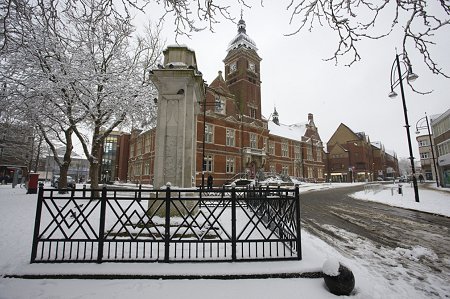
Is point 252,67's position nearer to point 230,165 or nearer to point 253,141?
point 253,141

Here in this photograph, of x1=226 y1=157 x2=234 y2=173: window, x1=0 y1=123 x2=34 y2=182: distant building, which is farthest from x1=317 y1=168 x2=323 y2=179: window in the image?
x1=0 y1=123 x2=34 y2=182: distant building

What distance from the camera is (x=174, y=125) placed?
24.2ft

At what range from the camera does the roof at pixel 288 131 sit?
149 feet

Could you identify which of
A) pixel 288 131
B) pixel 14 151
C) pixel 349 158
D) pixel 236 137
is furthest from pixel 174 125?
pixel 349 158

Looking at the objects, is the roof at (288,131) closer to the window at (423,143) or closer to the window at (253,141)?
the window at (253,141)

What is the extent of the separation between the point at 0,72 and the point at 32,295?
1357cm

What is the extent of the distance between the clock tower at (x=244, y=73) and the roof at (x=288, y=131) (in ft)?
27.8

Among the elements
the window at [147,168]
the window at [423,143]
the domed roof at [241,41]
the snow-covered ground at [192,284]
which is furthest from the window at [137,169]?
the window at [423,143]

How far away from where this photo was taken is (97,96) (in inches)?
531

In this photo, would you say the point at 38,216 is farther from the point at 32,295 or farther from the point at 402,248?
the point at 402,248

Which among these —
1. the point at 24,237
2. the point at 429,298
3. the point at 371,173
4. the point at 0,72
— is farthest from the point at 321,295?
the point at 371,173

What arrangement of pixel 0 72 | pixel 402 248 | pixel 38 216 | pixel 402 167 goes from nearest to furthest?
pixel 38 216 < pixel 402 248 < pixel 0 72 < pixel 402 167

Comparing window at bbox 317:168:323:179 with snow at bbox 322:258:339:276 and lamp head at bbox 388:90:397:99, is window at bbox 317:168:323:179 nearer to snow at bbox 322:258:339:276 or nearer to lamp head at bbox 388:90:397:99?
lamp head at bbox 388:90:397:99

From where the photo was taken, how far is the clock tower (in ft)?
120
